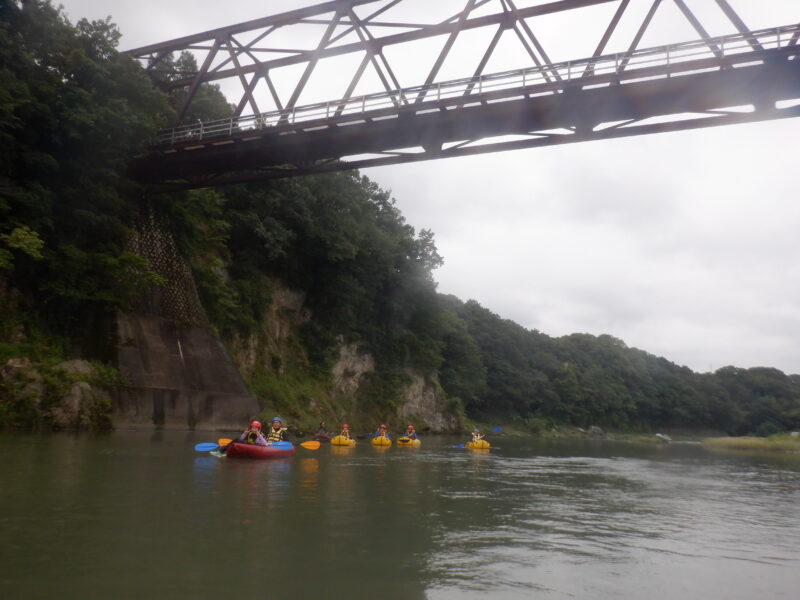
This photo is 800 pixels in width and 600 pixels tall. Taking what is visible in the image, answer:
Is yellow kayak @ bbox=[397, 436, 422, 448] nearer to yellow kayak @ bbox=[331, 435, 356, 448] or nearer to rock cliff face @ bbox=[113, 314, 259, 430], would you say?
yellow kayak @ bbox=[331, 435, 356, 448]

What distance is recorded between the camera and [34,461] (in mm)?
11258

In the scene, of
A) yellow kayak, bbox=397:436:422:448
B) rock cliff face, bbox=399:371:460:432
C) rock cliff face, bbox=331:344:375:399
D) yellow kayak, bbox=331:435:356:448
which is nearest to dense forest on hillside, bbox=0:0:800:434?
rock cliff face, bbox=331:344:375:399

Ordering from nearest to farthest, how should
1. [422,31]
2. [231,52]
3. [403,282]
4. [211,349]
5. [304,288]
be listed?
1. [422,31]
2. [231,52]
3. [211,349]
4. [304,288]
5. [403,282]

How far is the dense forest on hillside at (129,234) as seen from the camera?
20.9m

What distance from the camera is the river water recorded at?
4922 mm

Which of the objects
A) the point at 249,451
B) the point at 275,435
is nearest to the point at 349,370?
the point at 275,435

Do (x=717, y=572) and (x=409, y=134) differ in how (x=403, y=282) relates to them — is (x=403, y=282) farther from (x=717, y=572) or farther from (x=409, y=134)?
(x=717, y=572)

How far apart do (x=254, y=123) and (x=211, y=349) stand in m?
11.1

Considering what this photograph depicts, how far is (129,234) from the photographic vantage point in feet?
81.5

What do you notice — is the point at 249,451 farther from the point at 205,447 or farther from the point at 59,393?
the point at 59,393

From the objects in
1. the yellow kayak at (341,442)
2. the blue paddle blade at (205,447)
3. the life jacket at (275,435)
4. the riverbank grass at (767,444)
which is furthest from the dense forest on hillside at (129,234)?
the riverbank grass at (767,444)

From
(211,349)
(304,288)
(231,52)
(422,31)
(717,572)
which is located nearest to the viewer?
(717,572)

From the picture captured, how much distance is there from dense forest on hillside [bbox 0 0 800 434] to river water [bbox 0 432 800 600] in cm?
1010

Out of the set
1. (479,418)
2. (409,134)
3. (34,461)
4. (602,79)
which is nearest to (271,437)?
(34,461)
